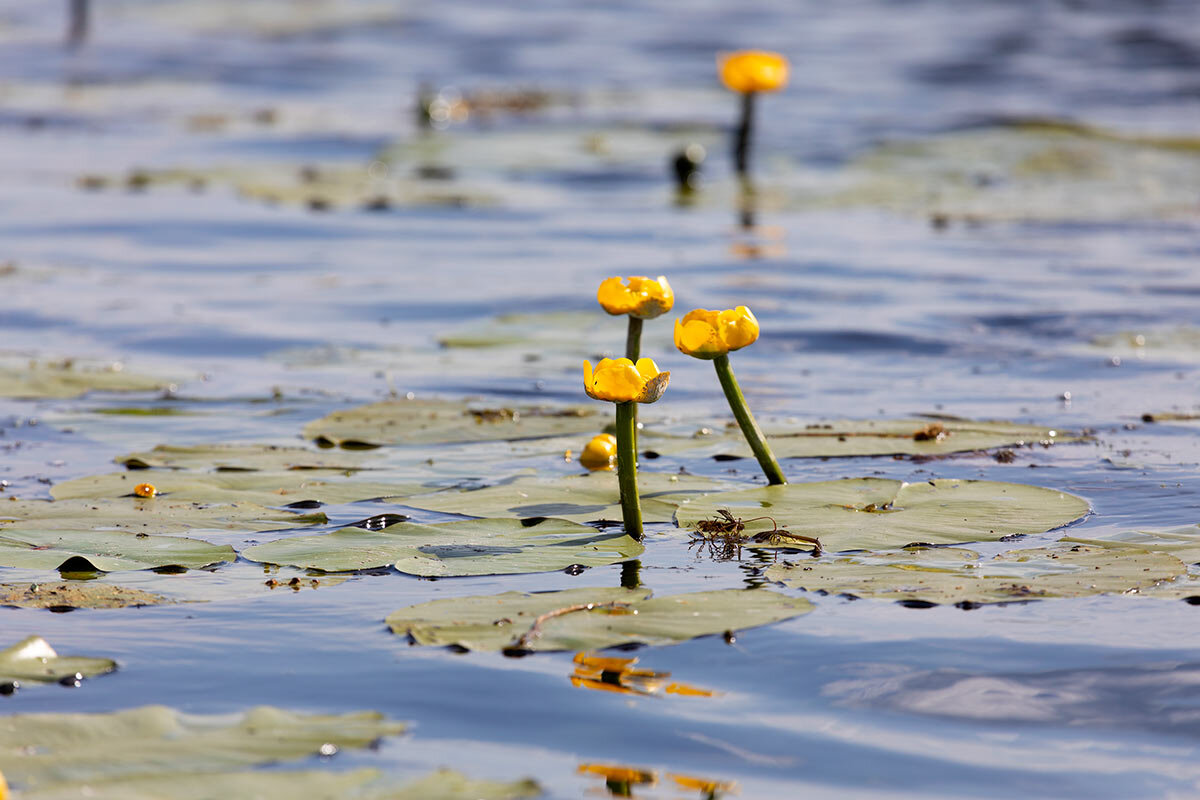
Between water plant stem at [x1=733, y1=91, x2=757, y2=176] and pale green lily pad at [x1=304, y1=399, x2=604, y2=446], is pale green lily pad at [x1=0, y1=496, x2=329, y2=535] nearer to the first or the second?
pale green lily pad at [x1=304, y1=399, x2=604, y2=446]

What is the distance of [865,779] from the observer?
2.01 meters

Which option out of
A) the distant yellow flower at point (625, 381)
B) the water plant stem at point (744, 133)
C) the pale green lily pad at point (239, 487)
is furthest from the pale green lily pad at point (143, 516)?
the water plant stem at point (744, 133)

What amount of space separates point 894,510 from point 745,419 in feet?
1.14

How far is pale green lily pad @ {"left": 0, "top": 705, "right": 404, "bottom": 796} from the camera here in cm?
189

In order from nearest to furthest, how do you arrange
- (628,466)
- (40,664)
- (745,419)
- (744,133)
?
(40,664)
(628,466)
(745,419)
(744,133)

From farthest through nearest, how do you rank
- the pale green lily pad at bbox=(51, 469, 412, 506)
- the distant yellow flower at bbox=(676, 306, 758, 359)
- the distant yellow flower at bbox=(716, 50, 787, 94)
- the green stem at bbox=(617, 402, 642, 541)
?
the distant yellow flower at bbox=(716, 50, 787, 94)
the pale green lily pad at bbox=(51, 469, 412, 506)
the distant yellow flower at bbox=(676, 306, 758, 359)
the green stem at bbox=(617, 402, 642, 541)

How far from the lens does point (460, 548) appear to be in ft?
9.49

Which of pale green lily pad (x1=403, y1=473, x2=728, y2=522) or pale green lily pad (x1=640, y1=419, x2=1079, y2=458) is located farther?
pale green lily pad (x1=640, y1=419, x2=1079, y2=458)

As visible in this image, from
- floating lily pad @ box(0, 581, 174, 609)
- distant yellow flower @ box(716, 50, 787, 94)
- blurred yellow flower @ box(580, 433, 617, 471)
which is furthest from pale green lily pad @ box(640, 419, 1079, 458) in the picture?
distant yellow flower @ box(716, 50, 787, 94)

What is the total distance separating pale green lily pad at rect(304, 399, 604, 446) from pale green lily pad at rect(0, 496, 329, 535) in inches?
27.0

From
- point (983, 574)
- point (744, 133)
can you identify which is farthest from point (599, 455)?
point (744, 133)

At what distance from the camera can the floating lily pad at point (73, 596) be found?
2625 millimetres

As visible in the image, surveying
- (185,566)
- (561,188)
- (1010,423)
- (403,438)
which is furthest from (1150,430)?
(561,188)

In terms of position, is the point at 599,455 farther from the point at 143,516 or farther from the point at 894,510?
the point at 143,516
